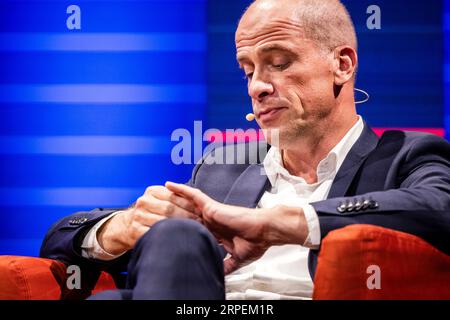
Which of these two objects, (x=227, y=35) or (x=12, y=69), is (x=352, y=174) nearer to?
(x=227, y=35)

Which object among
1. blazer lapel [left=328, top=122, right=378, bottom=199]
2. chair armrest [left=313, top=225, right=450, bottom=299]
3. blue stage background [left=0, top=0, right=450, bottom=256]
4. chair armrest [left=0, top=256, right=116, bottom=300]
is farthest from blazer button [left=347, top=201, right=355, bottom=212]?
blue stage background [left=0, top=0, right=450, bottom=256]

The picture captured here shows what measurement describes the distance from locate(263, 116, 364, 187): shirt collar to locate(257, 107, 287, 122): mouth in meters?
0.17

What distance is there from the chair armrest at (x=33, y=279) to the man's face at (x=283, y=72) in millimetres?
791

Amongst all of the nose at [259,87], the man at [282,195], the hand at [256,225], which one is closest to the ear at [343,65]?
the man at [282,195]

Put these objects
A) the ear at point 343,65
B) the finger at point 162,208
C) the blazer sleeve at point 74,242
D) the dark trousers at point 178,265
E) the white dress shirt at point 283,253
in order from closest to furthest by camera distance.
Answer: the dark trousers at point 178,265 → the finger at point 162,208 → the white dress shirt at point 283,253 → the blazer sleeve at point 74,242 → the ear at point 343,65

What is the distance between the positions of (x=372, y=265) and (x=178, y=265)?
0.47 metres

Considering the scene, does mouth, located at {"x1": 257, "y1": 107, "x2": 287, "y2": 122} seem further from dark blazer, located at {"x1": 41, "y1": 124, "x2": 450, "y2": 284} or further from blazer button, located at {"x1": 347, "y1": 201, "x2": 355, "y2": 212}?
blazer button, located at {"x1": 347, "y1": 201, "x2": 355, "y2": 212}

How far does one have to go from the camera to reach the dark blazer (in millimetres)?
1614

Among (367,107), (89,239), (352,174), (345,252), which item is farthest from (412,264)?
(367,107)

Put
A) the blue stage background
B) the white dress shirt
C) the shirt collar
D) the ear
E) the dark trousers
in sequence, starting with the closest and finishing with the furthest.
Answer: the dark trousers
the white dress shirt
the shirt collar
the ear
the blue stage background

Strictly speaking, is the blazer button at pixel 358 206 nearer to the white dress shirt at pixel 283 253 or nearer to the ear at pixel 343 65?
the white dress shirt at pixel 283 253

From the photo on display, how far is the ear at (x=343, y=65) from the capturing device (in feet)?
7.25

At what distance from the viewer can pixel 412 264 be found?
1531mm

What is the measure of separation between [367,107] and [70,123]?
1.31 meters
